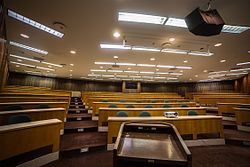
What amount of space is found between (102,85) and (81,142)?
17973mm

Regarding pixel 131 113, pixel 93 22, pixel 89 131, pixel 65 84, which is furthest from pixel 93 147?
pixel 65 84

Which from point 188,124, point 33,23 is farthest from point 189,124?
point 33,23

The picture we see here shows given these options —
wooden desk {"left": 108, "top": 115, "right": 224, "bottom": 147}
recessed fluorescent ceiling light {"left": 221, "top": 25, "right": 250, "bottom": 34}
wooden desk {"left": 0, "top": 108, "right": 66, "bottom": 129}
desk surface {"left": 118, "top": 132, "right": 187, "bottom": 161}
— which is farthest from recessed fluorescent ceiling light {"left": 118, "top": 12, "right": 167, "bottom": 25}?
wooden desk {"left": 0, "top": 108, "right": 66, "bottom": 129}

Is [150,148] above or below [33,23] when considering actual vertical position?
below

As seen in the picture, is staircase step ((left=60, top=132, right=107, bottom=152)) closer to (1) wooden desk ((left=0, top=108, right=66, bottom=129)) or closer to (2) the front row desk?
(1) wooden desk ((left=0, top=108, right=66, bottom=129))

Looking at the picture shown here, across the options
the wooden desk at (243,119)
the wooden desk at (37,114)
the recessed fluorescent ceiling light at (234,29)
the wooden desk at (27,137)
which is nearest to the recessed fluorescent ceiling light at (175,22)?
the recessed fluorescent ceiling light at (234,29)

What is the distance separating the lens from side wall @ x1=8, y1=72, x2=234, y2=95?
52.3 feet

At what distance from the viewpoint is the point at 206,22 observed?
7.77 feet

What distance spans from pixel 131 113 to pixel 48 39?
4873mm

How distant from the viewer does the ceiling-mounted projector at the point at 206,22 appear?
94.4 inches

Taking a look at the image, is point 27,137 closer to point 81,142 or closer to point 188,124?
point 81,142

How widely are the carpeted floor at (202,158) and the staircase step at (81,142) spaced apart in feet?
0.51

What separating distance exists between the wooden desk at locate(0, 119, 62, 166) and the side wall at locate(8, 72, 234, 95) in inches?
703

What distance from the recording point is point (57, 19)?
11.5 feet
